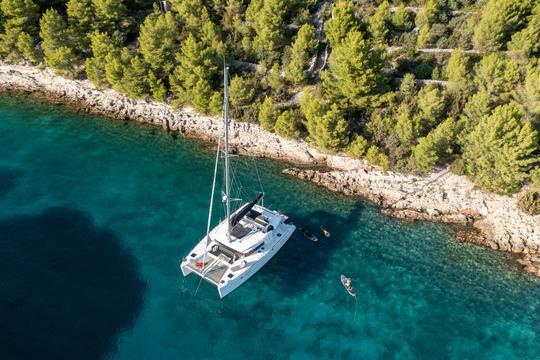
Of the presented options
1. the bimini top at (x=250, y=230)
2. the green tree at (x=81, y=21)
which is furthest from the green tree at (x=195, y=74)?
the bimini top at (x=250, y=230)

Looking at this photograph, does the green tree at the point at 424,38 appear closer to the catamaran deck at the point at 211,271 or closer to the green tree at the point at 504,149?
the green tree at the point at 504,149

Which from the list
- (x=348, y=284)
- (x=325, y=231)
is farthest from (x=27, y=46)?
(x=348, y=284)

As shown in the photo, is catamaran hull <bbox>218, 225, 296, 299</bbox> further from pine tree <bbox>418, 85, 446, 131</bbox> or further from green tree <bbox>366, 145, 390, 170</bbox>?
pine tree <bbox>418, 85, 446, 131</bbox>

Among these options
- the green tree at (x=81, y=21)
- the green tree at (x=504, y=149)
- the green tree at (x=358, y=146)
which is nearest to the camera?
the green tree at (x=504, y=149)

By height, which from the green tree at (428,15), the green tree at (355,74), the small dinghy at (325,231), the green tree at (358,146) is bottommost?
the small dinghy at (325,231)

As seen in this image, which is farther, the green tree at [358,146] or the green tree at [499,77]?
the green tree at [358,146]

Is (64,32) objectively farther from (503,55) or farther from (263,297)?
(503,55)

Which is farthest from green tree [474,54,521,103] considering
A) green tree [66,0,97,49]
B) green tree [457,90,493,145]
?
green tree [66,0,97,49]

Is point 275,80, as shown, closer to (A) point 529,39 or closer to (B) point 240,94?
(B) point 240,94
